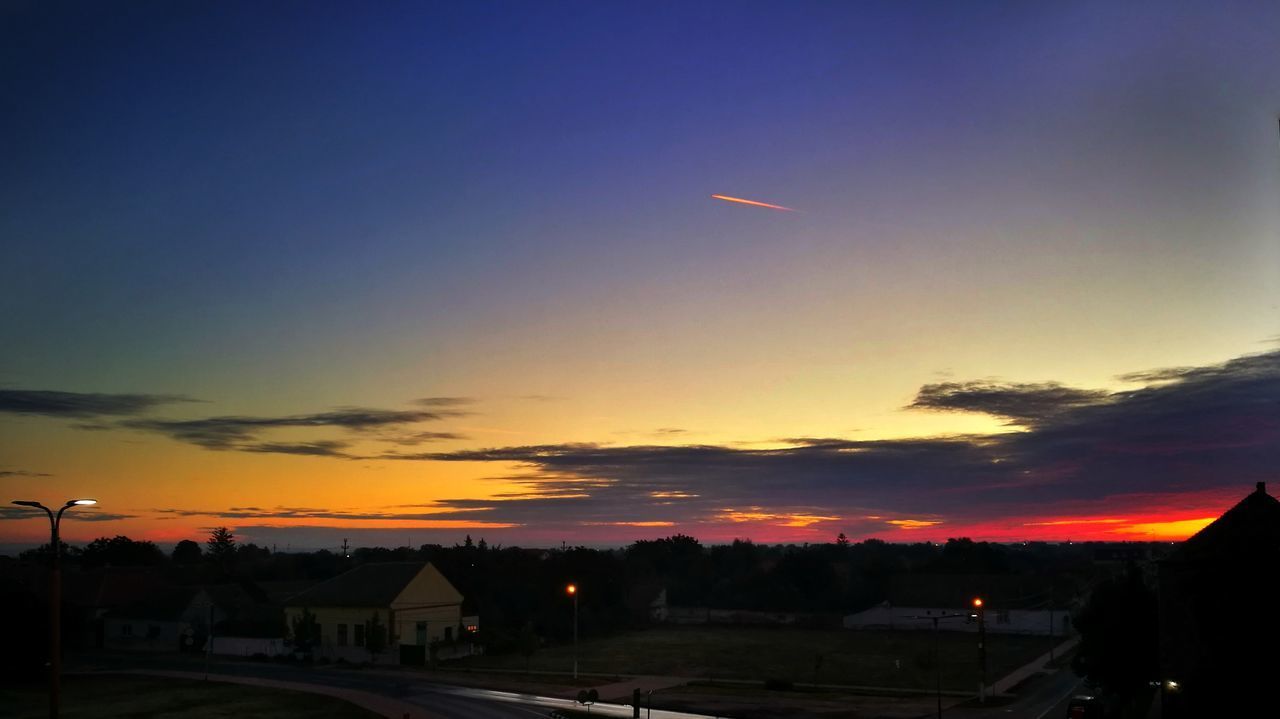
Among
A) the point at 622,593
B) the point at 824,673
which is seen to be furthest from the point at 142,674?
the point at 622,593

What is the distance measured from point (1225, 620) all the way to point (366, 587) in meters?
65.3

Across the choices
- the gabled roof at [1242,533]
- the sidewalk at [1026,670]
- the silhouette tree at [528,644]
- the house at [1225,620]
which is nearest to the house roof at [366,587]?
the silhouette tree at [528,644]

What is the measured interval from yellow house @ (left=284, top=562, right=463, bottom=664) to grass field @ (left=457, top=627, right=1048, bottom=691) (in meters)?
4.56

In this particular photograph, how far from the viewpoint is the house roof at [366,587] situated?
82.4 m

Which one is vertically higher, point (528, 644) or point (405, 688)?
point (405, 688)

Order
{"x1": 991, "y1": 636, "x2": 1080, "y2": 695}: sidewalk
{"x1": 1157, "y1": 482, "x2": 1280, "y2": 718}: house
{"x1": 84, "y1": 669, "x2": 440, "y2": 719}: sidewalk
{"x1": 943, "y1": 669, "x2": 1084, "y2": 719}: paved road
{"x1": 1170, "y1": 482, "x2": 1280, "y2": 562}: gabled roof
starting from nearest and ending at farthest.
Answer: {"x1": 1157, "y1": 482, "x2": 1280, "y2": 718}: house, {"x1": 1170, "y1": 482, "x2": 1280, "y2": 562}: gabled roof, {"x1": 84, "y1": 669, "x2": 440, "y2": 719}: sidewalk, {"x1": 943, "y1": 669, "x2": 1084, "y2": 719}: paved road, {"x1": 991, "y1": 636, "x2": 1080, "y2": 695}: sidewalk

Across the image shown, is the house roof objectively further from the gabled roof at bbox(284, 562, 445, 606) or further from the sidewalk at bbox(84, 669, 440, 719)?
the sidewalk at bbox(84, 669, 440, 719)

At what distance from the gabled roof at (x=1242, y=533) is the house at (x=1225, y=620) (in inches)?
1.6

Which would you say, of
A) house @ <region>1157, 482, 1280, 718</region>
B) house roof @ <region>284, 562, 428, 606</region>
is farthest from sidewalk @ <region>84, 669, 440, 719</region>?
house @ <region>1157, 482, 1280, 718</region>

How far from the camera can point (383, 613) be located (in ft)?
264

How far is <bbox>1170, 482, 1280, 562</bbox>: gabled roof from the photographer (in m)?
43.8

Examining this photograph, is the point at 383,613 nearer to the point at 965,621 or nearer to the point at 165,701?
the point at 165,701

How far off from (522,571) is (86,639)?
45638 millimetres

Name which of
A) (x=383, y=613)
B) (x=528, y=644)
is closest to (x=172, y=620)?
(x=383, y=613)
